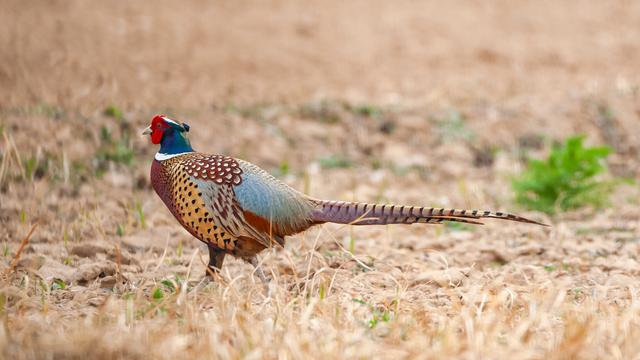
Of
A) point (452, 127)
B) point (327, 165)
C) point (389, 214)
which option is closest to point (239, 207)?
point (389, 214)

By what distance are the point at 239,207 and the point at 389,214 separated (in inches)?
27.0

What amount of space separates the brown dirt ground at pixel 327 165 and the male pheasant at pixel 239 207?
0.18m

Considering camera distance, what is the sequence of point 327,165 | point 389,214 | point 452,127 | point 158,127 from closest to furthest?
point 389,214 → point 158,127 → point 327,165 → point 452,127

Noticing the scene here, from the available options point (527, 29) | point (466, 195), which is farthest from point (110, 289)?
point (527, 29)

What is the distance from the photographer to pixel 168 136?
4.39 metres

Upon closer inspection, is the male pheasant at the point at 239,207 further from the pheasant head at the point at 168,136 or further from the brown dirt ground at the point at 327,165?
A: the brown dirt ground at the point at 327,165

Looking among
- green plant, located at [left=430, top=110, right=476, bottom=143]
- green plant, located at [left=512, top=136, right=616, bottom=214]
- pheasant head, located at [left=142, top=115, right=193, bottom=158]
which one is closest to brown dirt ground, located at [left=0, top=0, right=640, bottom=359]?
green plant, located at [left=430, top=110, right=476, bottom=143]

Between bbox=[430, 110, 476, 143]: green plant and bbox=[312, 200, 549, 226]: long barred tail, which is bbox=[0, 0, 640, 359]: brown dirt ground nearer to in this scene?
bbox=[430, 110, 476, 143]: green plant

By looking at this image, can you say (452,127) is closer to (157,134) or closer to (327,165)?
(327,165)

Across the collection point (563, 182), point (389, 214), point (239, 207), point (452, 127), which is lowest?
point (239, 207)

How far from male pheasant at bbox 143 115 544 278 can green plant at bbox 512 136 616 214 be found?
2476mm

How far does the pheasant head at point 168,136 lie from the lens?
4.37 m

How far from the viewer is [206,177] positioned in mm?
4184

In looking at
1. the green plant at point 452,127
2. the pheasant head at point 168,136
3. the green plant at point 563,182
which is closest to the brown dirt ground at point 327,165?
the green plant at point 452,127
